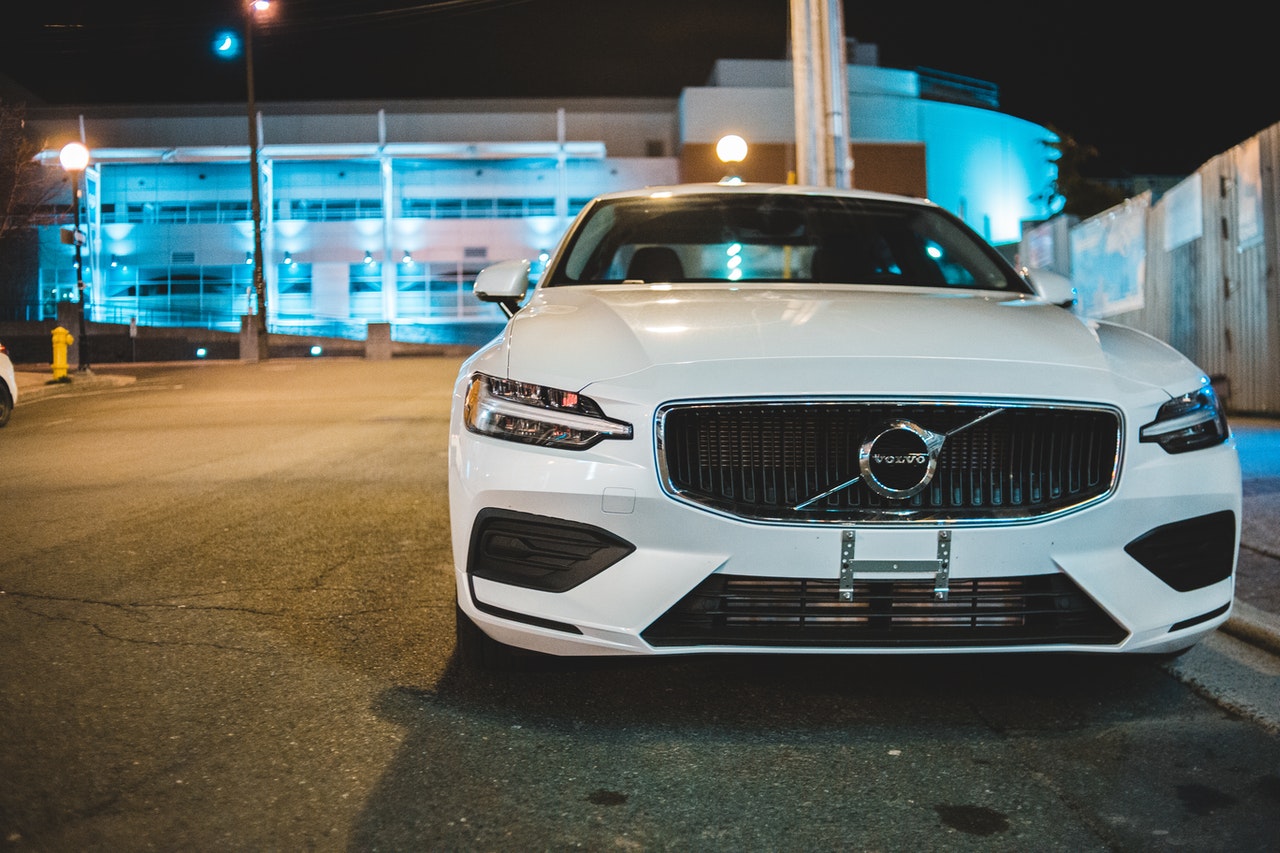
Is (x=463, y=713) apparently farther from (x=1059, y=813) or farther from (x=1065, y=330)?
(x=1065, y=330)

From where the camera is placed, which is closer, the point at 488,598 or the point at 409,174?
the point at 488,598

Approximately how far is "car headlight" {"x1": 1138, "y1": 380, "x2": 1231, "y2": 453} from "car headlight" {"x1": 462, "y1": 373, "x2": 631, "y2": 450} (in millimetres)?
1449

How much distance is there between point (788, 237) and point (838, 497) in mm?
2442

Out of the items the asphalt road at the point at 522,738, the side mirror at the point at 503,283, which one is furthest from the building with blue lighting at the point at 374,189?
the asphalt road at the point at 522,738

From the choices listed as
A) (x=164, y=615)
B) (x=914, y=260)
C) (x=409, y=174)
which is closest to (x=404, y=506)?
(x=164, y=615)

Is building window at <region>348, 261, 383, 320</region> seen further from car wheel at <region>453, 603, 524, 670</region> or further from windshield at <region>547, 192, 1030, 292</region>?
car wheel at <region>453, 603, 524, 670</region>

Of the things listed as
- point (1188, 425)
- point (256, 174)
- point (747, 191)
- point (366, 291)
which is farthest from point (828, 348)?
point (366, 291)

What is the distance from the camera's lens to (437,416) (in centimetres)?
1424

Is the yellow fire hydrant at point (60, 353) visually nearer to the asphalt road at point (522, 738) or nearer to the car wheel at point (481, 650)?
the asphalt road at point (522, 738)

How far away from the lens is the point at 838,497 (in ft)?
10.1

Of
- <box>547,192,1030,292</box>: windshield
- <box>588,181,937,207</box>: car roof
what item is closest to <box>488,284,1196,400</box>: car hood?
<box>547,192,1030,292</box>: windshield

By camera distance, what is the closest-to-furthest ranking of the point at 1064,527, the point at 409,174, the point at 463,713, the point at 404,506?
the point at 1064,527 < the point at 463,713 < the point at 404,506 < the point at 409,174

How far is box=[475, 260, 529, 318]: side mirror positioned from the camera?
4.73 meters

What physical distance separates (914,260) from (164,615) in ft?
11.7
